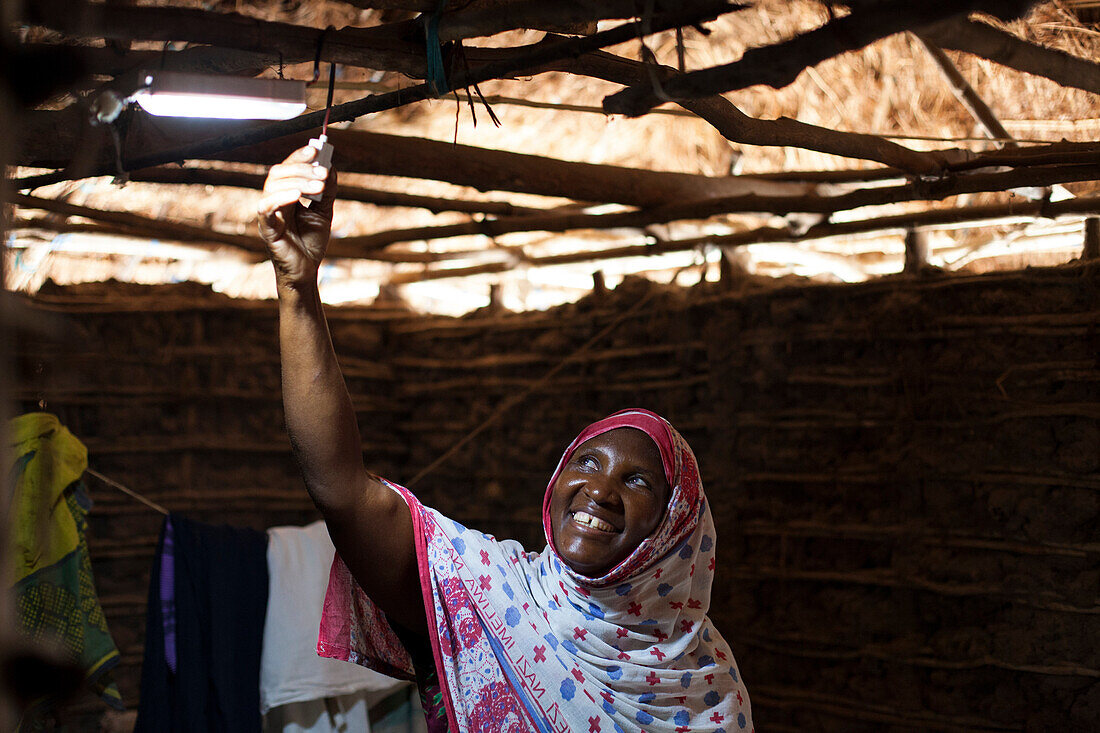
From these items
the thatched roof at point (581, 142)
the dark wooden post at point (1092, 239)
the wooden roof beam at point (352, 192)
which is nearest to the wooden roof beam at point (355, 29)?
the thatched roof at point (581, 142)

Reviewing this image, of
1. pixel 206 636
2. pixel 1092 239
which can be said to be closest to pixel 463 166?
pixel 206 636

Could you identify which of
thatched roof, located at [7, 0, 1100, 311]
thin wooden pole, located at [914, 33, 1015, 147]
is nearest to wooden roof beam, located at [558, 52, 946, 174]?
thatched roof, located at [7, 0, 1100, 311]

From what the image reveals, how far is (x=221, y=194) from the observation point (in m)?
4.02

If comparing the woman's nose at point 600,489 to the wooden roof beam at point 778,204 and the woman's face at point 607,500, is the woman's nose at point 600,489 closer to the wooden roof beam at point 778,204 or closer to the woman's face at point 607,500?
the woman's face at point 607,500

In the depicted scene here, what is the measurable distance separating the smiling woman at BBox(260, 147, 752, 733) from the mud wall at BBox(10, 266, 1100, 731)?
62.7 inches

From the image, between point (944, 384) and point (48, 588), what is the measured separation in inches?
107

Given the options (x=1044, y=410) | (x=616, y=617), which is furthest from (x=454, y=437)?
(x=616, y=617)

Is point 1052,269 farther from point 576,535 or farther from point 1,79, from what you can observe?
point 1,79

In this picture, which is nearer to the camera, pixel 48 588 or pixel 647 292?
pixel 48 588

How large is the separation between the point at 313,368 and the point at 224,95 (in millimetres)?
394

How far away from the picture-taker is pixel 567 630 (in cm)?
175

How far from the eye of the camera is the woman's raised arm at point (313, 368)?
1.25m

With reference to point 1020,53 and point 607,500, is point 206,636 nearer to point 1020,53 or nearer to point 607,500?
point 607,500

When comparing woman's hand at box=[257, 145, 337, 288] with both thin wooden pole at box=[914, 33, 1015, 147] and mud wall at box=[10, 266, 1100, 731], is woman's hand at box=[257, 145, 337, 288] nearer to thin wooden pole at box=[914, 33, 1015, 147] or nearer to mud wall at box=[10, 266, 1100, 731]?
mud wall at box=[10, 266, 1100, 731]
